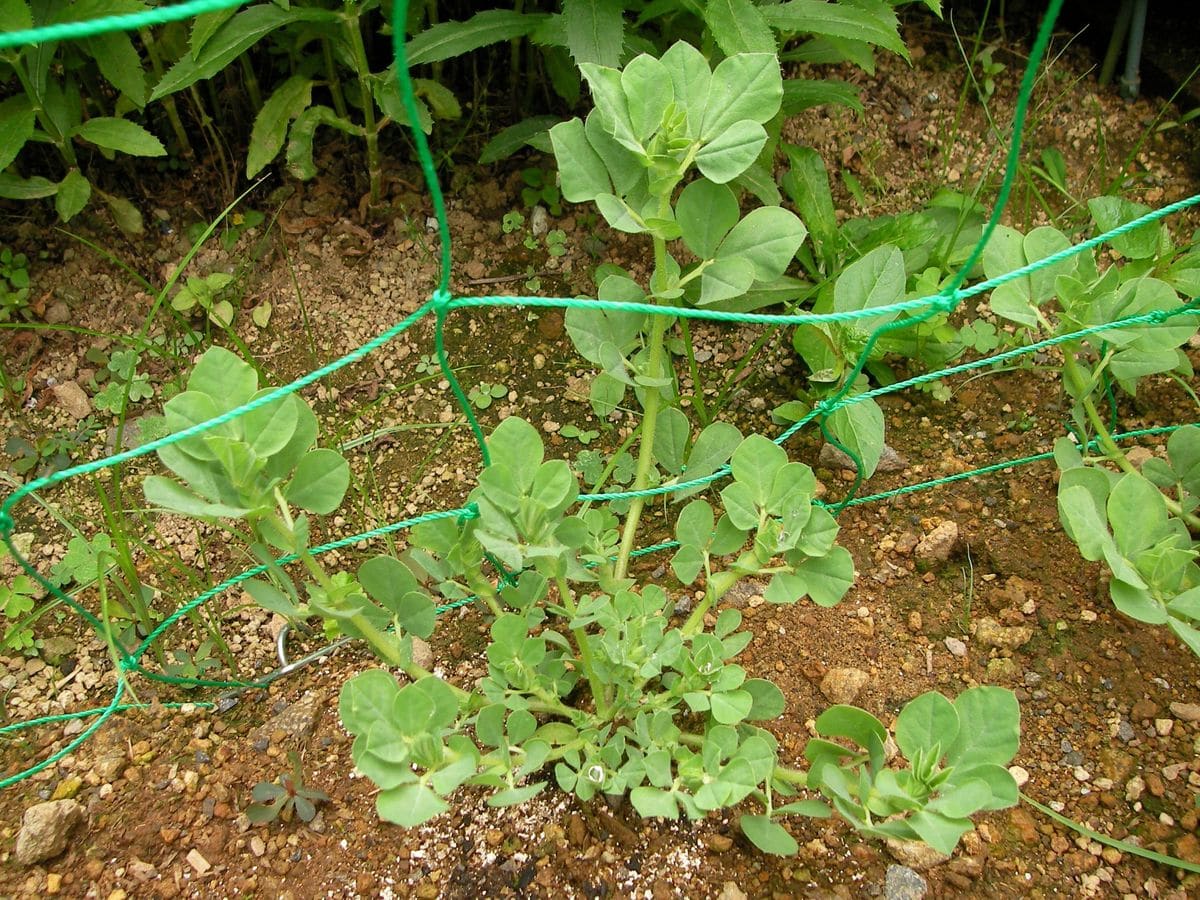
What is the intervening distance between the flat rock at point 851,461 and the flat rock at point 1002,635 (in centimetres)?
38

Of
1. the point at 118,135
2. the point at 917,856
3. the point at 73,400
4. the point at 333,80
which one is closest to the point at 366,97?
the point at 333,80

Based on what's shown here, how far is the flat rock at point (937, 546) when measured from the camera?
6.07ft

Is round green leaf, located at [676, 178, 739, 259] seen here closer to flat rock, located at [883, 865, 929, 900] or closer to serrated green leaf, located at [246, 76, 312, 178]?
flat rock, located at [883, 865, 929, 900]

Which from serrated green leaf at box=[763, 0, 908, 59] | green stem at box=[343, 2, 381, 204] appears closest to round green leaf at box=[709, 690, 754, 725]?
serrated green leaf at box=[763, 0, 908, 59]

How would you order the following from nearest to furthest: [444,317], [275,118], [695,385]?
[444,317]
[695,385]
[275,118]

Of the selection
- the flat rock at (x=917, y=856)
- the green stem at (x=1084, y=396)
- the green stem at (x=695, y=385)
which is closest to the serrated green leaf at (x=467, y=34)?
the green stem at (x=695, y=385)

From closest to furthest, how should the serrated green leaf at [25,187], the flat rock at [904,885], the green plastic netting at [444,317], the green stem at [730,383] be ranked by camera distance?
the green plastic netting at [444,317] → the flat rock at [904,885] → the green stem at [730,383] → the serrated green leaf at [25,187]

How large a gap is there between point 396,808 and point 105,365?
1549 millimetres

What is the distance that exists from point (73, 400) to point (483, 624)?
3.52 ft

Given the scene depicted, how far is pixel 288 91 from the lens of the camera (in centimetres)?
219

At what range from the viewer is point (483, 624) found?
1797mm

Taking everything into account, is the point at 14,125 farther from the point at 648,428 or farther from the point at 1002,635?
the point at 1002,635

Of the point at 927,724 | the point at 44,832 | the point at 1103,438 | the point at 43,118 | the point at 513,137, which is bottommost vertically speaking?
the point at 44,832

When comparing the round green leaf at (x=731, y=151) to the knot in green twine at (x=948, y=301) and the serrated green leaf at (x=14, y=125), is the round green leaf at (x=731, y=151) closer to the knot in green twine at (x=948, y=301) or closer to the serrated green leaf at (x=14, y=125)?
the knot in green twine at (x=948, y=301)
